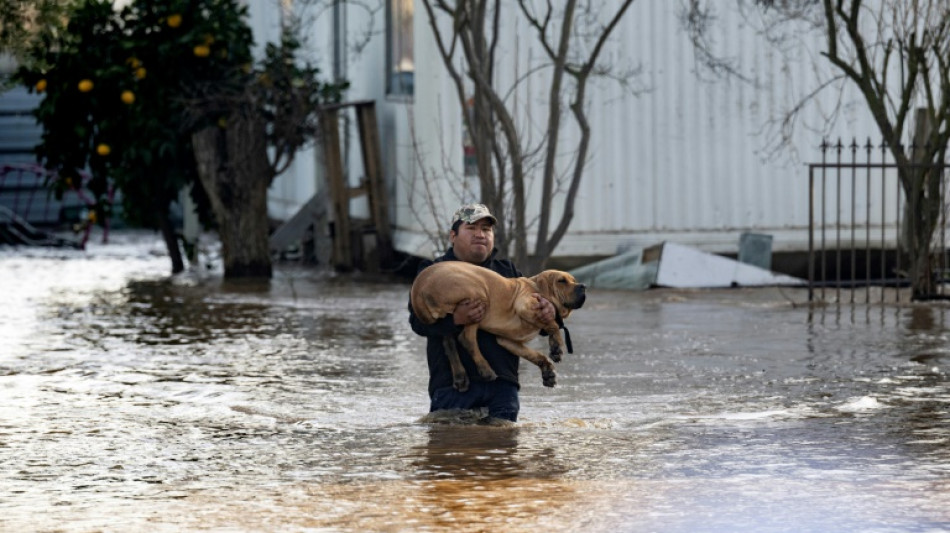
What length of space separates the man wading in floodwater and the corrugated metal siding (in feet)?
34.6

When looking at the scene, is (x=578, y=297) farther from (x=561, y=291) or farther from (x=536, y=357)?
(x=536, y=357)

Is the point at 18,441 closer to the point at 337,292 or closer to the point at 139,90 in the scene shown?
the point at 337,292

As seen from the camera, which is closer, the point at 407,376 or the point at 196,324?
the point at 407,376

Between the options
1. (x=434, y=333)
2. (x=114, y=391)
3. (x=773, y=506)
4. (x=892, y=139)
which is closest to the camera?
(x=773, y=506)

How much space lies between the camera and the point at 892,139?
55.4 feet

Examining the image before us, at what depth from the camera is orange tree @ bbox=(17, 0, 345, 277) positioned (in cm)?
2022

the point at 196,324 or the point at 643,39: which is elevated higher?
the point at 643,39

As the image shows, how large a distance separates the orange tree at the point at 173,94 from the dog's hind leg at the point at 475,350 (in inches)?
454

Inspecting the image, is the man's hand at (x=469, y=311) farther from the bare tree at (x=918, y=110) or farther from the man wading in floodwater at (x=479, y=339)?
the bare tree at (x=918, y=110)

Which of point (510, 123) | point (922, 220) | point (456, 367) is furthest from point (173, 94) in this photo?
point (456, 367)

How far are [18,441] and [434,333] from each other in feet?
7.38

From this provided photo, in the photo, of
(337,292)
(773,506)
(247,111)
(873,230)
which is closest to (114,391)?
(773,506)

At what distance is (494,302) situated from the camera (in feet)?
28.7

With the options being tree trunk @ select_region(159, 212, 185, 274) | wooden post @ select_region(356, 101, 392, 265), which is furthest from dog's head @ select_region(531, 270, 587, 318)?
tree trunk @ select_region(159, 212, 185, 274)
